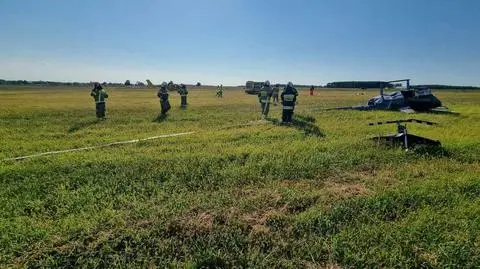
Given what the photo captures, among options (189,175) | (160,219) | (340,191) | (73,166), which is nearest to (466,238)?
(340,191)

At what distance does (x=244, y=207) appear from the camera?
641 centimetres

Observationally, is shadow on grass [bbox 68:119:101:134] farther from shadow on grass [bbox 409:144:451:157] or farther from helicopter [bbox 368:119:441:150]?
shadow on grass [bbox 409:144:451:157]

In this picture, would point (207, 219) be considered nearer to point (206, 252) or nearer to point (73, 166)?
point (206, 252)

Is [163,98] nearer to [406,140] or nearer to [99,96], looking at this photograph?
[99,96]

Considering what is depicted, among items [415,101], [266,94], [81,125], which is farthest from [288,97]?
[415,101]

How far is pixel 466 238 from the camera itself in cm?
521

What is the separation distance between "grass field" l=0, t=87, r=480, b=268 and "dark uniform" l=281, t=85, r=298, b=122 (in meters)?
5.70

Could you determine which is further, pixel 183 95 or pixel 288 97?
pixel 183 95

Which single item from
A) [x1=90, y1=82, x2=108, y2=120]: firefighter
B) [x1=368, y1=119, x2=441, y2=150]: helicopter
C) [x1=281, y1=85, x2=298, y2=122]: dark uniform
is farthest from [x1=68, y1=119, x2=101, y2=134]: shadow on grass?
[x1=368, y1=119, x2=441, y2=150]: helicopter

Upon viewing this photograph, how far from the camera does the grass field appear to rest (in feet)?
16.1

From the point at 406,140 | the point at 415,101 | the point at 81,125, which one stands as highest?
the point at 415,101

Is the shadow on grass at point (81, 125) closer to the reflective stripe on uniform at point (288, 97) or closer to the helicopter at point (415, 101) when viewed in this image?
the reflective stripe on uniform at point (288, 97)

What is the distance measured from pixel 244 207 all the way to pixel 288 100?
36.6ft

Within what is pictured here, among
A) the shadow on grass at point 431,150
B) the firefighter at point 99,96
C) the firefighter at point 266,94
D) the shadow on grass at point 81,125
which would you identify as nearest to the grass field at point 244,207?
the shadow on grass at point 431,150
